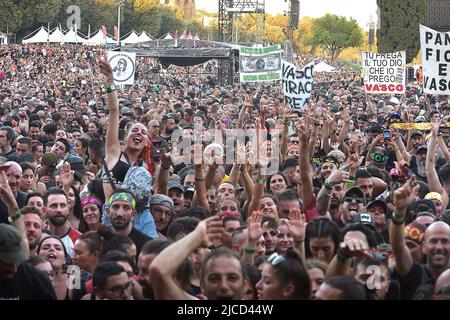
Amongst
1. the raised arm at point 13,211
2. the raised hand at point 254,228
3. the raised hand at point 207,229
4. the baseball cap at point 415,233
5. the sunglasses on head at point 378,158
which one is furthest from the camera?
the sunglasses on head at point 378,158

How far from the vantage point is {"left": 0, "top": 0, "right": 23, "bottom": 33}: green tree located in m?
67.4

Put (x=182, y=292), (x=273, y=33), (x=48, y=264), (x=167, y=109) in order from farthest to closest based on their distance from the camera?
1. (x=273, y=33)
2. (x=167, y=109)
3. (x=48, y=264)
4. (x=182, y=292)

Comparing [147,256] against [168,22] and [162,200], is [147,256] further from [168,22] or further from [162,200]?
[168,22]

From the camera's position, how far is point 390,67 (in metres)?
22.1

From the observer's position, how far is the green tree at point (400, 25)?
4288cm

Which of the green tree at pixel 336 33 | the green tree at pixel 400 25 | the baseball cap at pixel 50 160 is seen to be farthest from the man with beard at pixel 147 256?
the green tree at pixel 336 33

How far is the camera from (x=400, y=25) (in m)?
43.1

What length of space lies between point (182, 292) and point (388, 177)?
18.4 feet

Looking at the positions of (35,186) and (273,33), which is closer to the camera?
(35,186)

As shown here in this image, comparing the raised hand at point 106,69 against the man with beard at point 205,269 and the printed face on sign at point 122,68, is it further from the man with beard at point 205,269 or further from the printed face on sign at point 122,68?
the printed face on sign at point 122,68

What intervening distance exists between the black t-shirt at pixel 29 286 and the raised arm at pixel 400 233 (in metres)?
2.11

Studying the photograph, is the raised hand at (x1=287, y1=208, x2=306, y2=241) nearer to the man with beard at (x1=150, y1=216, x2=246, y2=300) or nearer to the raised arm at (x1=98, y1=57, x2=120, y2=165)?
the man with beard at (x1=150, y1=216, x2=246, y2=300)
